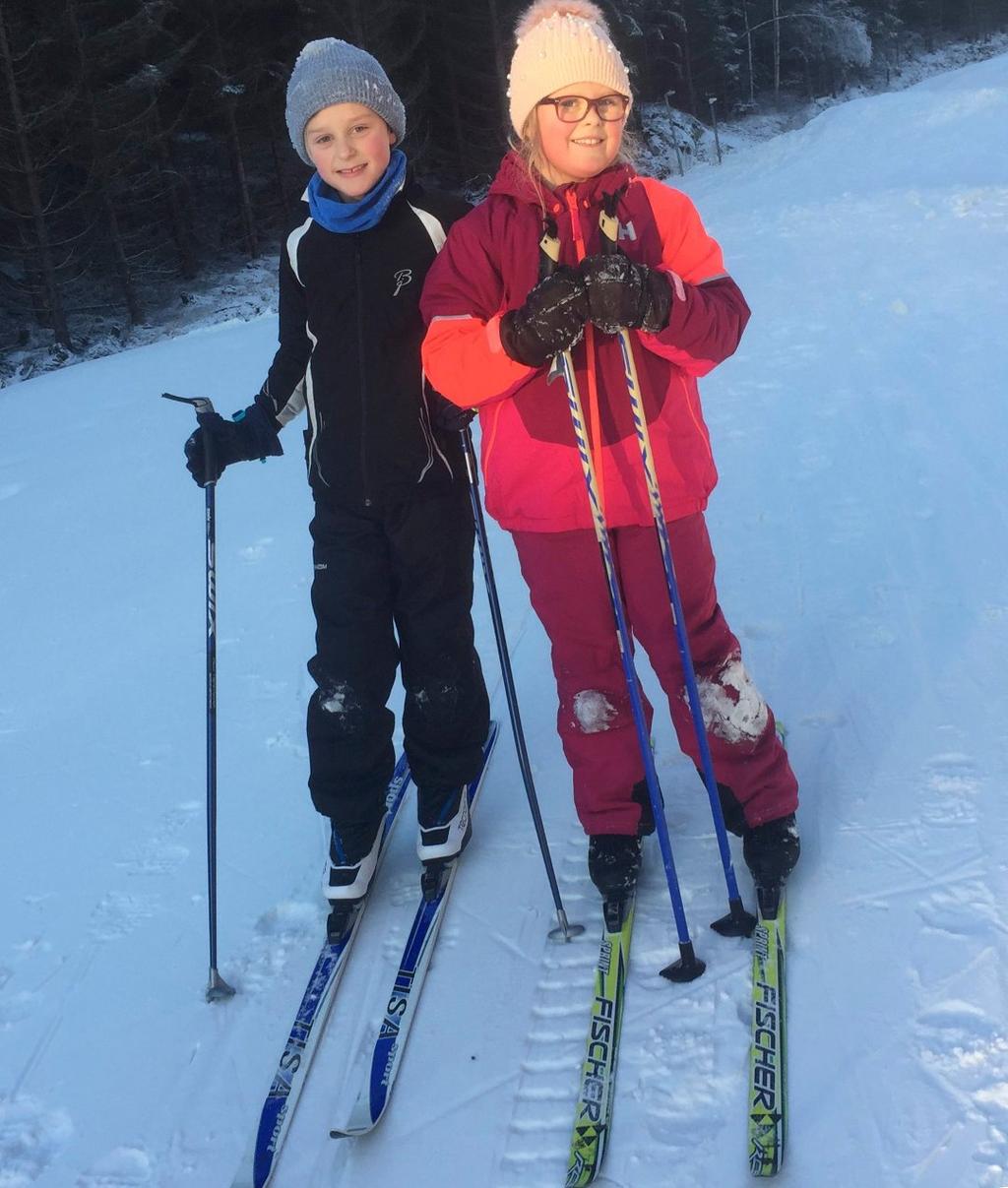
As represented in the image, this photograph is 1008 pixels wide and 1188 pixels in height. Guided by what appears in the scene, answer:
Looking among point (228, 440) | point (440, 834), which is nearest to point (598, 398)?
point (228, 440)

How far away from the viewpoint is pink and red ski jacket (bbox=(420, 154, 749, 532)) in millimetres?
2107

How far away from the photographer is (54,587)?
5211 millimetres

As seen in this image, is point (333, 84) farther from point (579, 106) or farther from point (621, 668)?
point (621, 668)

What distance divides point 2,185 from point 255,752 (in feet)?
57.0

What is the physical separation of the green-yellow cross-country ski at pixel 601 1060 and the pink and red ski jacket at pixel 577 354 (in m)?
0.96

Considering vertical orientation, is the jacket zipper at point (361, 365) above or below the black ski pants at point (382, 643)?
above

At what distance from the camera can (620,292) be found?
193 centimetres

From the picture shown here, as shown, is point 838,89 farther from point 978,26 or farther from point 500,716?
point 500,716

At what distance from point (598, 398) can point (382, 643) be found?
2.85 feet

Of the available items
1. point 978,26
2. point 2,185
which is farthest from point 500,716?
point 978,26

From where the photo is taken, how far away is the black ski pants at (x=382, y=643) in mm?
2564

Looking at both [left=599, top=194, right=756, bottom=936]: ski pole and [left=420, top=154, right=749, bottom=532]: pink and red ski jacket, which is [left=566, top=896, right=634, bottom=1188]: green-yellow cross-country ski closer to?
[left=599, top=194, right=756, bottom=936]: ski pole

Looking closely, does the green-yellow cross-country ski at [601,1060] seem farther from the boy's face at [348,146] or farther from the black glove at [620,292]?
the boy's face at [348,146]

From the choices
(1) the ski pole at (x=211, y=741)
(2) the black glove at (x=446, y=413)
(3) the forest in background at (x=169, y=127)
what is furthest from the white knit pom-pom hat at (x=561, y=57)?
(3) the forest in background at (x=169, y=127)
